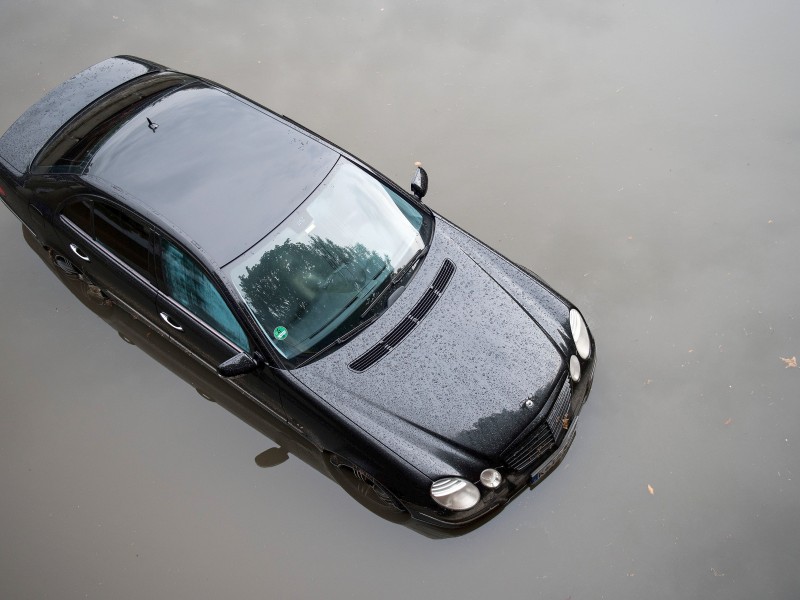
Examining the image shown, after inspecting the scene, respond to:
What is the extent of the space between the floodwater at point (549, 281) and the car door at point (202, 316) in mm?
594

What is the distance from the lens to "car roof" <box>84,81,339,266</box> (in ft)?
15.1

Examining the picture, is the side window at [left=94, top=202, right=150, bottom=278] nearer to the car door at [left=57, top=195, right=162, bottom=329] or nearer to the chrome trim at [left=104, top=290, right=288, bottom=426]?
the car door at [left=57, top=195, right=162, bottom=329]

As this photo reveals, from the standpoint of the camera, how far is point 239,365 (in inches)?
174

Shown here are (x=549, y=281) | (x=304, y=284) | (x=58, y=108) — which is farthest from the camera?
(x=549, y=281)

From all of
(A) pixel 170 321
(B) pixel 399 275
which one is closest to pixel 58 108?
(A) pixel 170 321

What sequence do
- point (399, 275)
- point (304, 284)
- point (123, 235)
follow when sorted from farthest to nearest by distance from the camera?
point (123, 235), point (399, 275), point (304, 284)

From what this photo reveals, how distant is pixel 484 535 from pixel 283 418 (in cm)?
145

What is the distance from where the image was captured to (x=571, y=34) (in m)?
7.47

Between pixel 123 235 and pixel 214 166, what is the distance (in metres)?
0.75

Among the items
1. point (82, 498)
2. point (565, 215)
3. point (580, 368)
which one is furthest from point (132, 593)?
point (565, 215)

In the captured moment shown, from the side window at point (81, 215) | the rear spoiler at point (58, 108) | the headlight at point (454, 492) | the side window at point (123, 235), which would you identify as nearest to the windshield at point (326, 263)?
the side window at point (123, 235)

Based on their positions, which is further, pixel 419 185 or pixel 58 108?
pixel 58 108

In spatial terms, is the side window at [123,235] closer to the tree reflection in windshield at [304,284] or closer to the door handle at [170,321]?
the door handle at [170,321]

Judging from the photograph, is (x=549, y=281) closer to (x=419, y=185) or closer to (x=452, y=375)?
(x=419, y=185)
